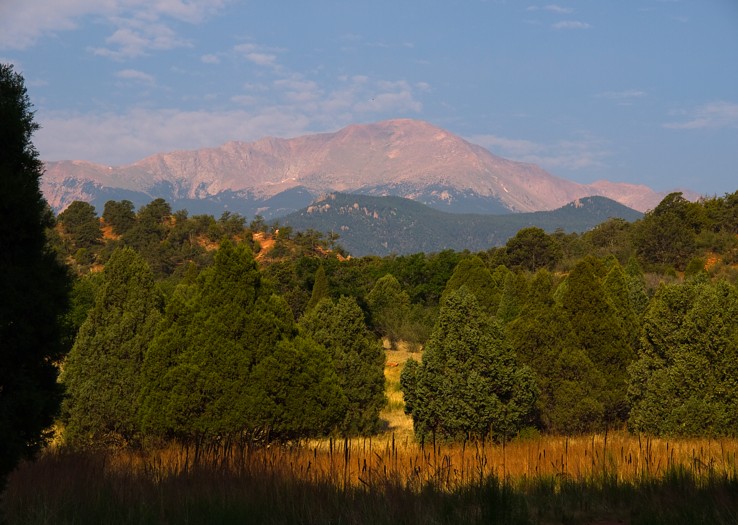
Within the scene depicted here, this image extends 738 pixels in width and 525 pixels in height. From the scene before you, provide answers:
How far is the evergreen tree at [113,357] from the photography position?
1170 cm

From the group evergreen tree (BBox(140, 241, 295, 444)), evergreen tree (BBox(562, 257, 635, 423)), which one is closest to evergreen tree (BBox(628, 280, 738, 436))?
evergreen tree (BBox(562, 257, 635, 423))

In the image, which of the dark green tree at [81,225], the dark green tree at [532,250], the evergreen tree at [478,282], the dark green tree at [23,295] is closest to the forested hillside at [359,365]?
the dark green tree at [23,295]

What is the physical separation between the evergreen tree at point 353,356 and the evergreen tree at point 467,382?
3.87 metres

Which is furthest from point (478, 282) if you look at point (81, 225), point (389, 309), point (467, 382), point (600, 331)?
point (81, 225)

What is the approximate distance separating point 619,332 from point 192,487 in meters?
13.4

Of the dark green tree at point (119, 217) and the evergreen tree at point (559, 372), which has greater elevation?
the dark green tree at point (119, 217)

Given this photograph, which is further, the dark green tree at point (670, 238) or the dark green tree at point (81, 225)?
the dark green tree at point (81, 225)

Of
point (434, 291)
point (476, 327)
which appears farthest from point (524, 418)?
point (434, 291)

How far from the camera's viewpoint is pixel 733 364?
45.6ft

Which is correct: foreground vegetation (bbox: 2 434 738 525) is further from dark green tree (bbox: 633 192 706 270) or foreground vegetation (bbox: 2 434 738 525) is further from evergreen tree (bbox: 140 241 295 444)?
dark green tree (bbox: 633 192 706 270)

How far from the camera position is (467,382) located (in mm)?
13867

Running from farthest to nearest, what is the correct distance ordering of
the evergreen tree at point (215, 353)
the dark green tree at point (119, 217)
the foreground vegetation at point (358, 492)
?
1. the dark green tree at point (119, 217)
2. the evergreen tree at point (215, 353)
3. the foreground vegetation at point (358, 492)

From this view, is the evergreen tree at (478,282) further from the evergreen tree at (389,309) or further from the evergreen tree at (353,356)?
the evergreen tree at (353,356)

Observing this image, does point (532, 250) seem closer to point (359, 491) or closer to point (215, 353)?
point (215, 353)
